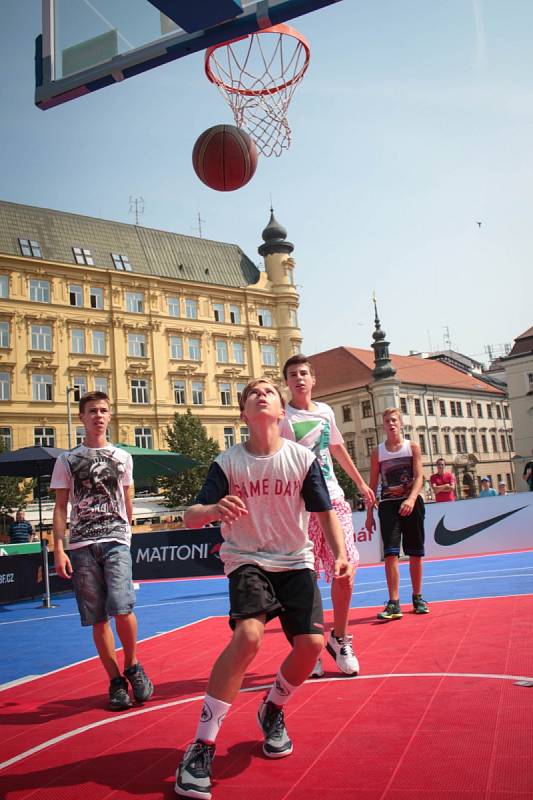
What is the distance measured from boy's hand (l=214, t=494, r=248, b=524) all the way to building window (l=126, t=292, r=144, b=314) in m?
52.1

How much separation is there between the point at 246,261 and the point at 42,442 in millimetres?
26297

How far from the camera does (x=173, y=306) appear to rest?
5662 cm

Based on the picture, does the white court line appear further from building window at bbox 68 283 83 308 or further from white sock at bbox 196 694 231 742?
building window at bbox 68 283 83 308

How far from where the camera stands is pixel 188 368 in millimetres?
56031

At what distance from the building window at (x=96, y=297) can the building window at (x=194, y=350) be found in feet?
25.5

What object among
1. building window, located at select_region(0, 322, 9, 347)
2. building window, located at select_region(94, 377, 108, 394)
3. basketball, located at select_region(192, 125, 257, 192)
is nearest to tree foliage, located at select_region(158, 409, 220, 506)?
building window, located at select_region(94, 377, 108, 394)

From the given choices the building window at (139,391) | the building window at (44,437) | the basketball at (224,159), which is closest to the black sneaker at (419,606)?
the basketball at (224,159)

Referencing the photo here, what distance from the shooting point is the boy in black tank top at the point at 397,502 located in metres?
7.89

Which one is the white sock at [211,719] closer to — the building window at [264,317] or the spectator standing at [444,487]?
the spectator standing at [444,487]

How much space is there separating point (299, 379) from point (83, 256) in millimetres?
51338

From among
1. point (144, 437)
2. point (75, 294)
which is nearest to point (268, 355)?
point (144, 437)

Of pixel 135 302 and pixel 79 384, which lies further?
pixel 135 302

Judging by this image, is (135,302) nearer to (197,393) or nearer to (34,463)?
(197,393)

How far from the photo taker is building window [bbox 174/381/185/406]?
55153 millimetres
